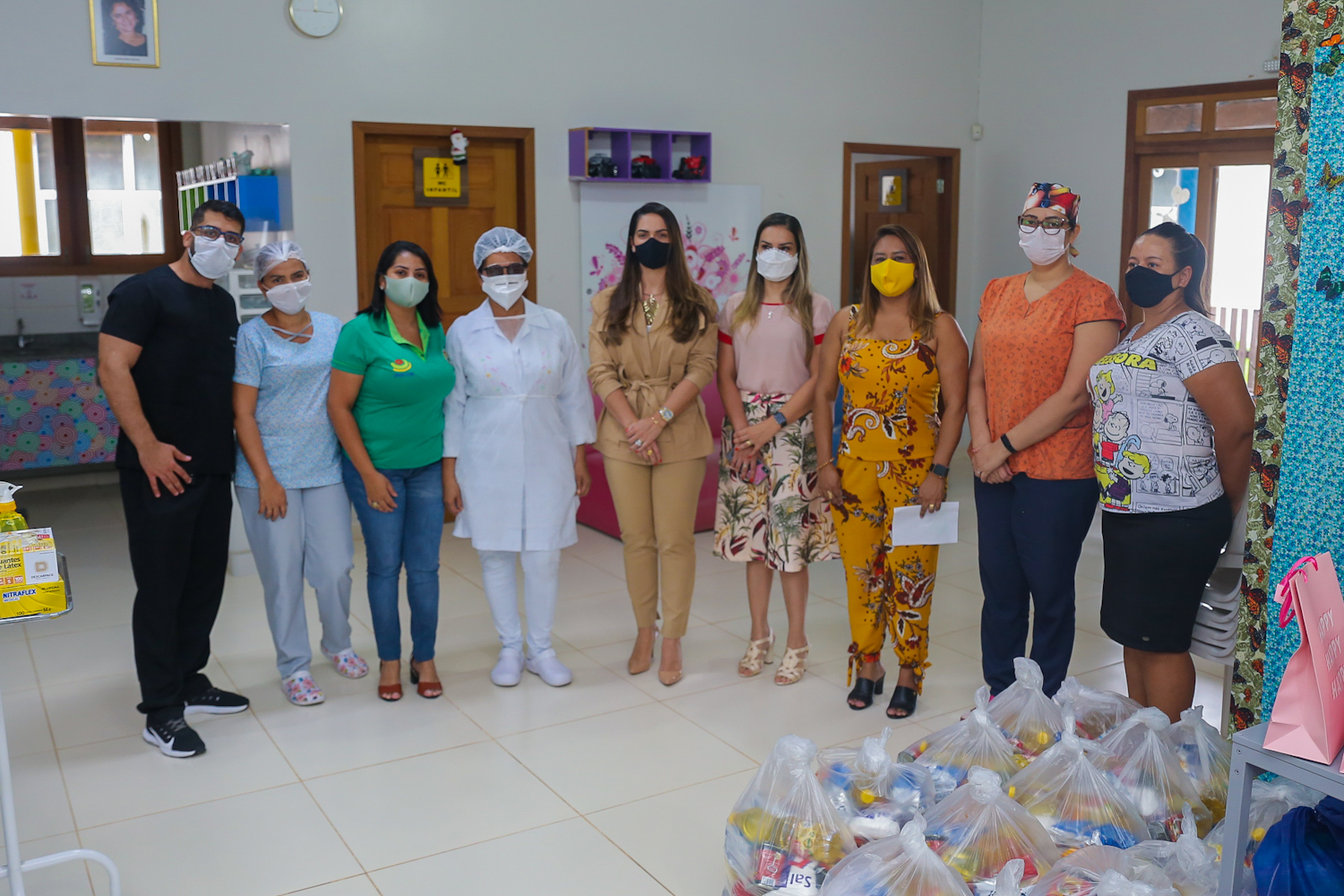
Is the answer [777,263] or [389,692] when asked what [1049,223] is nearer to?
[777,263]

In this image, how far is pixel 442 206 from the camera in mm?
5797

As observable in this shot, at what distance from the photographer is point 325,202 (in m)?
5.38

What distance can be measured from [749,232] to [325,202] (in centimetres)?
252

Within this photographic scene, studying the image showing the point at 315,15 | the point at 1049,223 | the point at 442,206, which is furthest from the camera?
the point at 442,206

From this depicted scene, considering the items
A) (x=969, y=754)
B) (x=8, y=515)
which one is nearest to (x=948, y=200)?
(x=969, y=754)

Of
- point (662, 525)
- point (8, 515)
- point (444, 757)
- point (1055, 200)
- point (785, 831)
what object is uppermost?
point (1055, 200)

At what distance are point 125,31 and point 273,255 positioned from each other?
2.26 meters

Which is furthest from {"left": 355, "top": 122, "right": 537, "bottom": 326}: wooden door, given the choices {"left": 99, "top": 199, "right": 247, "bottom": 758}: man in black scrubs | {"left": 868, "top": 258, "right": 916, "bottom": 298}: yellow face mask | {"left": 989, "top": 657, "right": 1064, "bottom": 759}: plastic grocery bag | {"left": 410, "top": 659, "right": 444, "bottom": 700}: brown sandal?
{"left": 989, "top": 657, "right": 1064, "bottom": 759}: plastic grocery bag

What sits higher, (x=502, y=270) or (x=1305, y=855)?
(x=502, y=270)

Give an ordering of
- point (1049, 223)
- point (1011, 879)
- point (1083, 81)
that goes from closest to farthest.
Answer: point (1011, 879), point (1049, 223), point (1083, 81)

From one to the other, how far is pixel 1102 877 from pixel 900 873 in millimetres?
341

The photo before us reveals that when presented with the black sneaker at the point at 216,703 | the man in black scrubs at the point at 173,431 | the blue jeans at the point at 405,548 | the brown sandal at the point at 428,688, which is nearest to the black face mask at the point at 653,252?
the blue jeans at the point at 405,548

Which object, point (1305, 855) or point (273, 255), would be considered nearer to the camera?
point (1305, 855)

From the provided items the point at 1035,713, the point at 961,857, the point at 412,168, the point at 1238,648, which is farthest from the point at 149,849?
the point at 412,168
